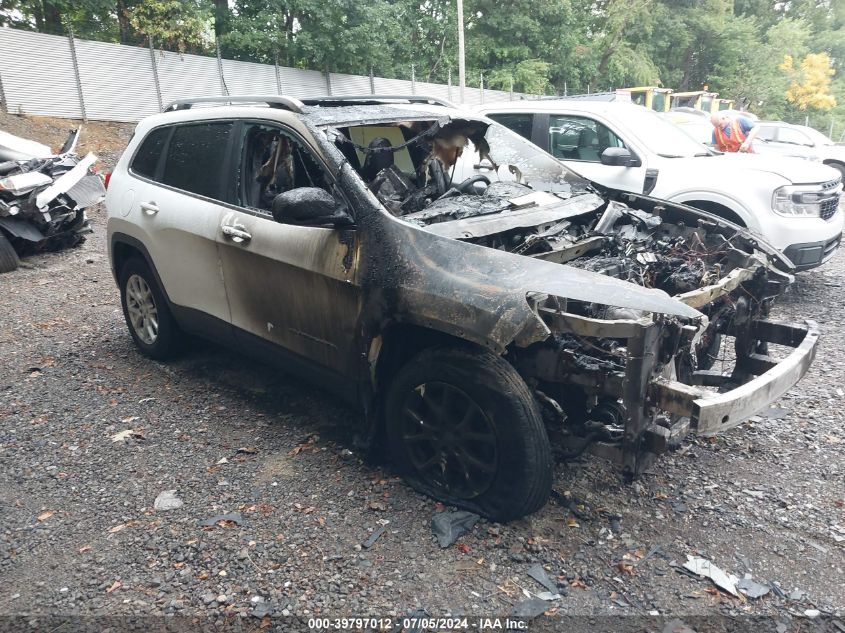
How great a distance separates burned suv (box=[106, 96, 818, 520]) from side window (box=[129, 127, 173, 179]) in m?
0.02

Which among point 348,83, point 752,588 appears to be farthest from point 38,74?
point 752,588

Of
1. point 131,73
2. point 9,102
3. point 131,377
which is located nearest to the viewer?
point 131,377

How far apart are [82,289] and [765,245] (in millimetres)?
6671

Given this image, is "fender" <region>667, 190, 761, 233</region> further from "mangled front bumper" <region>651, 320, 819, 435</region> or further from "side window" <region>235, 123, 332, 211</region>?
"side window" <region>235, 123, 332, 211</region>

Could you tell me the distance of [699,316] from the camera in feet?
7.86

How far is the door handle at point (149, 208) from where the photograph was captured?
13.5 ft

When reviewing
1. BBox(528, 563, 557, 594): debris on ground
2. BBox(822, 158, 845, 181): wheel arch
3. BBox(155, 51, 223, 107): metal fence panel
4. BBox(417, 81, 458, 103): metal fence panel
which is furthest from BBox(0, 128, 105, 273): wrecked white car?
BBox(417, 81, 458, 103): metal fence panel

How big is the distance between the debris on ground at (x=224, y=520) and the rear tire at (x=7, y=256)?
617 cm

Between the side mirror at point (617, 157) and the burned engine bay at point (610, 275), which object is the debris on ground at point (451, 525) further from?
the side mirror at point (617, 157)

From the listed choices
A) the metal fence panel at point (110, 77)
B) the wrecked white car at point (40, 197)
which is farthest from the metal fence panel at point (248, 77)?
the wrecked white car at point (40, 197)

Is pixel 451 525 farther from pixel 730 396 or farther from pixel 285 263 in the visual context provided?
pixel 285 263

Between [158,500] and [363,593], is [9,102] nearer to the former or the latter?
[158,500]

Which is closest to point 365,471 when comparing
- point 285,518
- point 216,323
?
point 285,518

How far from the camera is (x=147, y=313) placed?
4668 millimetres
